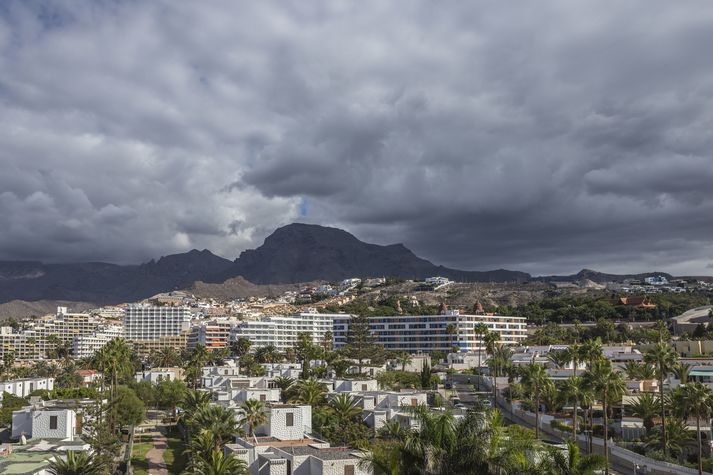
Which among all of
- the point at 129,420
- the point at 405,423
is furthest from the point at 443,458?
the point at 129,420

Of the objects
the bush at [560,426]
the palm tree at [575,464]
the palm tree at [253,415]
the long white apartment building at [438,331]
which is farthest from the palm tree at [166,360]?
the palm tree at [575,464]

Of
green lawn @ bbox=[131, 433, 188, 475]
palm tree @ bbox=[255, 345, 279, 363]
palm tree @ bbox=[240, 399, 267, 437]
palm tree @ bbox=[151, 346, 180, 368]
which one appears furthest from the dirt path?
palm tree @ bbox=[151, 346, 180, 368]

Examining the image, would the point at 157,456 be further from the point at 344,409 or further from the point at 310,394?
the point at 344,409

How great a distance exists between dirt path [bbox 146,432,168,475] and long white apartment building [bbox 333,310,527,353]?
107 metres

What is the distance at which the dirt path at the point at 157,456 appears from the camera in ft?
Answer: 198

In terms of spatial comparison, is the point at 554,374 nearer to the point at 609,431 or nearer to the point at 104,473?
the point at 609,431

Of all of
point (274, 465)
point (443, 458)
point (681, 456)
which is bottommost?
point (681, 456)

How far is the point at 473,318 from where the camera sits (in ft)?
609

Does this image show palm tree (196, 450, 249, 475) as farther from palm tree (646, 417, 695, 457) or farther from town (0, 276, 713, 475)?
palm tree (646, 417, 695, 457)

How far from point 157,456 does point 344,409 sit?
18.5m

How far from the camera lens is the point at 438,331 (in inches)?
7279

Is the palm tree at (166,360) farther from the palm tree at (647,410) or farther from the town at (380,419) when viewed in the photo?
the palm tree at (647,410)

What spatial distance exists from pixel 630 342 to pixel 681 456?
90.4m

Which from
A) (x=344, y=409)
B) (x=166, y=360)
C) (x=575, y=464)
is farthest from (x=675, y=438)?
(x=166, y=360)
